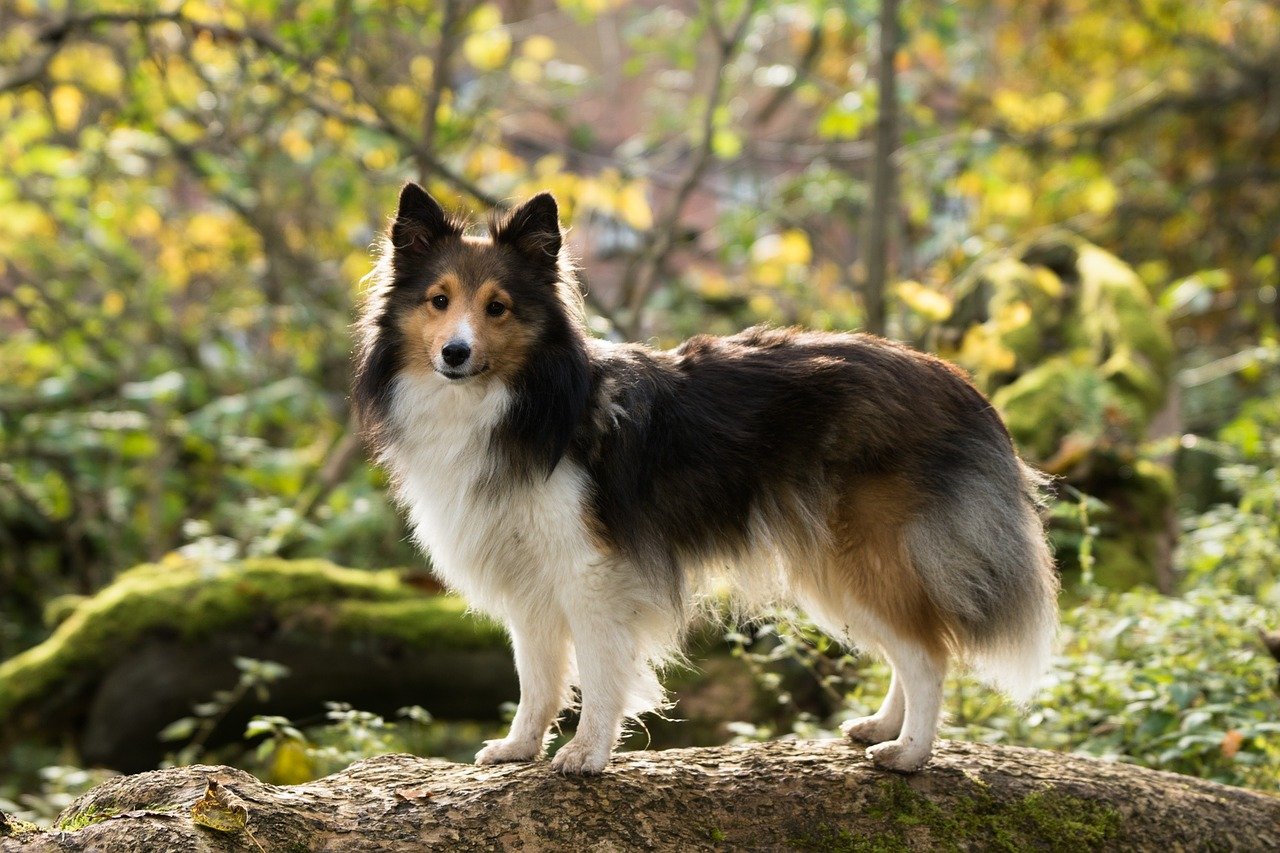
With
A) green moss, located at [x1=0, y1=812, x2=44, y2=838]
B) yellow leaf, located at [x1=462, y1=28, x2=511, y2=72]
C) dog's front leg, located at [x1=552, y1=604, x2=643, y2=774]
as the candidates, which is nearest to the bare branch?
yellow leaf, located at [x1=462, y1=28, x2=511, y2=72]

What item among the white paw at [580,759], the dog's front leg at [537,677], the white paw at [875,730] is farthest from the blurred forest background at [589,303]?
the white paw at [580,759]

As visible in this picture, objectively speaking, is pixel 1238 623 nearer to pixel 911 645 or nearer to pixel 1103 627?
pixel 1103 627

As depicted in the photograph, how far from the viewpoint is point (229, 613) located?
623cm

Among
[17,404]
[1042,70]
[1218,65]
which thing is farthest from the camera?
[1042,70]

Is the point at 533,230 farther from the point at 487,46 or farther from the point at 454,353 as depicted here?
the point at 487,46

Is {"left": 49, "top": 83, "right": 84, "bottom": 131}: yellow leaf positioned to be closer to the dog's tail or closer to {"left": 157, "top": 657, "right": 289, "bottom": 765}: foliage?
{"left": 157, "top": 657, "right": 289, "bottom": 765}: foliage

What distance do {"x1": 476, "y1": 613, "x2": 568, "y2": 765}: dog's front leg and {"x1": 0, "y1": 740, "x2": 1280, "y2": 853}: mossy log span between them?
0.22 metres

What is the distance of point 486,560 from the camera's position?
3.73 m

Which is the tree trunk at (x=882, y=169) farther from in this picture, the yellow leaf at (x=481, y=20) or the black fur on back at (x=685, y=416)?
the black fur on back at (x=685, y=416)

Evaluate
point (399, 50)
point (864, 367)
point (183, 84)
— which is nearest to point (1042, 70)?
point (399, 50)

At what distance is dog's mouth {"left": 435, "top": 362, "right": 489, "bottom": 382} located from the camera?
355 centimetres

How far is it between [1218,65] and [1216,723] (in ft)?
31.7

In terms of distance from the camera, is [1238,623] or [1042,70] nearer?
[1238,623]

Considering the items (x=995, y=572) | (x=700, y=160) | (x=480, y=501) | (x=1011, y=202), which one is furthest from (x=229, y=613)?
(x=1011, y=202)
